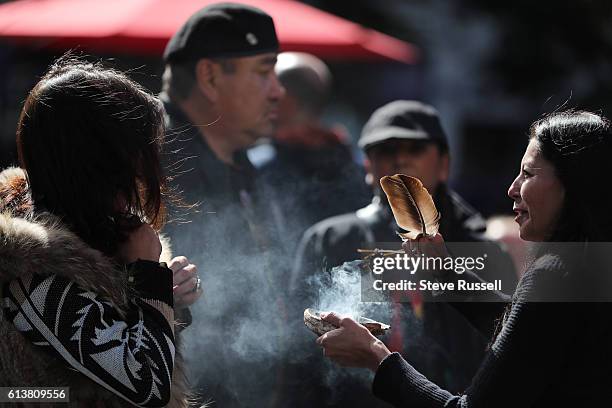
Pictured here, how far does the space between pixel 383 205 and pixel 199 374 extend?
1.08 metres

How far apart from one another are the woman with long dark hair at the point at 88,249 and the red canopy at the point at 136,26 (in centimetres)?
304

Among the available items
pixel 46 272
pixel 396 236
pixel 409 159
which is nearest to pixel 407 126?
pixel 409 159

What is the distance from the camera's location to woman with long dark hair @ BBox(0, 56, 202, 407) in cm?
189

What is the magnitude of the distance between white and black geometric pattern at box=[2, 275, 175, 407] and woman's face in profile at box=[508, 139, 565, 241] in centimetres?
101

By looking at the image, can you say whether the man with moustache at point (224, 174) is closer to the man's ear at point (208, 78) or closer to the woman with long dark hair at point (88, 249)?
A: the man's ear at point (208, 78)

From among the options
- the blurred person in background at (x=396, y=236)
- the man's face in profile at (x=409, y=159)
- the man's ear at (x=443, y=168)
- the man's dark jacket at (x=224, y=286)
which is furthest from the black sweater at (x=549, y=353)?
the man's ear at (x=443, y=168)

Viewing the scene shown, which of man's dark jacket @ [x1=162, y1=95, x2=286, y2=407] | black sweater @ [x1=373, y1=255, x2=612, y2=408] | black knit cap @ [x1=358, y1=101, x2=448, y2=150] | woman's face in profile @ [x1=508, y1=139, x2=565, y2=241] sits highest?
woman's face in profile @ [x1=508, y1=139, x2=565, y2=241]

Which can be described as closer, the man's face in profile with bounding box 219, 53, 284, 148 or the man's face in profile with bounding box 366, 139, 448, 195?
the man's face in profile with bounding box 219, 53, 284, 148

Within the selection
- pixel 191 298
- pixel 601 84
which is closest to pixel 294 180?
pixel 191 298

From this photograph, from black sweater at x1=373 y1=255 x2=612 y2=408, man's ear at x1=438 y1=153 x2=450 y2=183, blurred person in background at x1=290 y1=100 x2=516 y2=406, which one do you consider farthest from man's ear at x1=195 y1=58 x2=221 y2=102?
black sweater at x1=373 y1=255 x2=612 y2=408

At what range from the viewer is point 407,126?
12.7ft

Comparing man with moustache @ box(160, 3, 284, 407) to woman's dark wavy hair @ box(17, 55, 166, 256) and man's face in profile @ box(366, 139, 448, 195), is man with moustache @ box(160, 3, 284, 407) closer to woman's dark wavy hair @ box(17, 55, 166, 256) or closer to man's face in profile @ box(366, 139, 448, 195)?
man's face in profile @ box(366, 139, 448, 195)

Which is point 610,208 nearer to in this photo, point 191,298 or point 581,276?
point 581,276

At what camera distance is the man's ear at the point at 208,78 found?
3.56 m
